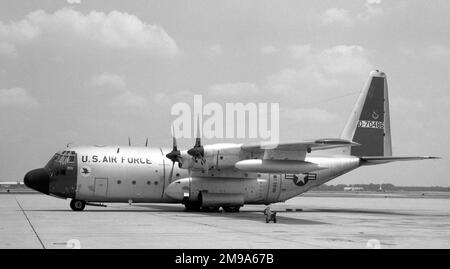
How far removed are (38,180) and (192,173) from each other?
8700 mm

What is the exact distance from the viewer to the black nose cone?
2936 cm

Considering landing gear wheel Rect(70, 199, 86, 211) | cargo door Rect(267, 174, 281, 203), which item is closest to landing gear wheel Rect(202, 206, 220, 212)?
cargo door Rect(267, 174, 281, 203)

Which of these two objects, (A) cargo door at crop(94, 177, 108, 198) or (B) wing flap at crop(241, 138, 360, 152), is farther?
(A) cargo door at crop(94, 177, 108, 198)

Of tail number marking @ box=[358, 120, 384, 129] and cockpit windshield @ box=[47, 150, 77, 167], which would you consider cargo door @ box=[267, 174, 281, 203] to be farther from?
cockpit windshield @ box=[47, 150, 77, 167]

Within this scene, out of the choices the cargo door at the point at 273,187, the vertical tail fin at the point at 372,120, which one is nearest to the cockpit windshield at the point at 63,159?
the cargo door at the point at 273,187

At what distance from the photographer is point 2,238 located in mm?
15695

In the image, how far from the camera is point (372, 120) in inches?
1432

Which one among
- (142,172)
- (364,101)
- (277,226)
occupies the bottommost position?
(277,226)

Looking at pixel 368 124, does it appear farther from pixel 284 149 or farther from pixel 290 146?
pixel 290 146

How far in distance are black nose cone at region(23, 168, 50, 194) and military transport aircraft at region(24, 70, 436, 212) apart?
52 mm
